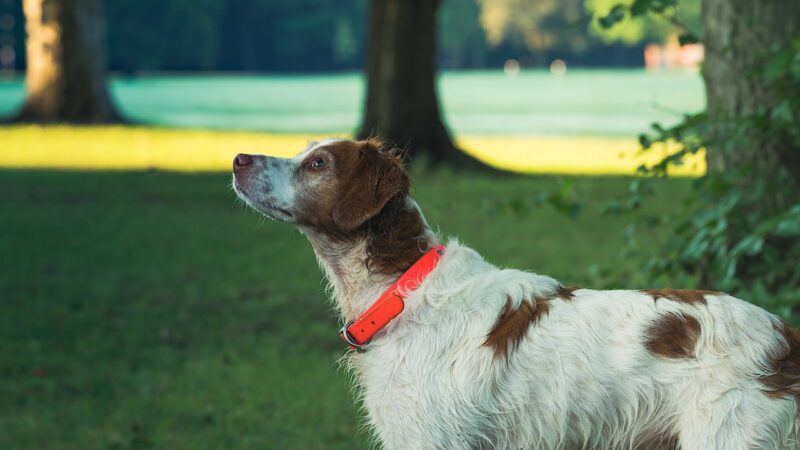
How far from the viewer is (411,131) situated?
56.7ft

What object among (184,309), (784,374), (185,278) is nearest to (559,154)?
(185,278)

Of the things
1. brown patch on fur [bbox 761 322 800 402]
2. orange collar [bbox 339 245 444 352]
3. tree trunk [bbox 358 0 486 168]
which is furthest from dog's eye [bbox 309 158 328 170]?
tree trunk [bbox 358 0 486 168]

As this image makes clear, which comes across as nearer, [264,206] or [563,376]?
[563,376]

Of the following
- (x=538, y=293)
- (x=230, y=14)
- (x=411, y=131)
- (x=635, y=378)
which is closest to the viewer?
(x=635, y=378)

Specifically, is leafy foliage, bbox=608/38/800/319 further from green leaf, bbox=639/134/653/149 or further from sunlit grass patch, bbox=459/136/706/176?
sunlit grass patch, bbox=459/136/706/176

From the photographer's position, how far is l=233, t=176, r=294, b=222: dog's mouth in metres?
4.17

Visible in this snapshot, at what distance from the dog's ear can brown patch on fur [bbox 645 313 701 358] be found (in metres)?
0.99

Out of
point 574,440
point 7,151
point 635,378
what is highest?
point 635,378

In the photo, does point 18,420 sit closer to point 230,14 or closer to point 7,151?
point 7,151

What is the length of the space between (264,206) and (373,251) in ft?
1.35

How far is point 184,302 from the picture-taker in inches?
370

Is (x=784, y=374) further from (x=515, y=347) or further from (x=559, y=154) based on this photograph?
(x=559, y=154)

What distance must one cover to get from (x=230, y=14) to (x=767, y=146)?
48341 mm

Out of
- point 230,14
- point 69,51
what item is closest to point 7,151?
point 69,51
